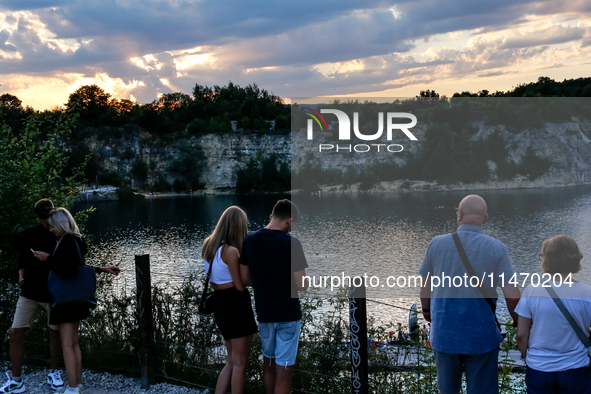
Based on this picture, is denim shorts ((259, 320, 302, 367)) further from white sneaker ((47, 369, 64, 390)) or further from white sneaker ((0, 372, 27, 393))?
white sneaker ((0, 372, 27, 393))

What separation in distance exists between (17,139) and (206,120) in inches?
3236

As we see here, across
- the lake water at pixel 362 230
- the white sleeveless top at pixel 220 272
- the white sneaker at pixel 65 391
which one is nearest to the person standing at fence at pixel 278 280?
the white sleeveless top at pixel 220 272

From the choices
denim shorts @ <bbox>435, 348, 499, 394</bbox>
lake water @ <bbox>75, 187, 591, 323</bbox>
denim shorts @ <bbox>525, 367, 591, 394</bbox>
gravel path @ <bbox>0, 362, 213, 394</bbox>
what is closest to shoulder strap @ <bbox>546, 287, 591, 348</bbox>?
denim shorts @ <bbox>525, 367, 591, 394</bbox>

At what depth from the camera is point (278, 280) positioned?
10.6ft

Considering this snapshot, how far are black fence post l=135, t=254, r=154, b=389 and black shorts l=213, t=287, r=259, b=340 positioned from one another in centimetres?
94

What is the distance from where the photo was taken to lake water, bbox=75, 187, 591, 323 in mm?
25328

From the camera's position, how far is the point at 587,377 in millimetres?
2578

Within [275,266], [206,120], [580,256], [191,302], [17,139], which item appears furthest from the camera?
[206,120]

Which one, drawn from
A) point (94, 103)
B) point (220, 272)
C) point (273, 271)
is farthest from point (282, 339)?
point (94, 103)

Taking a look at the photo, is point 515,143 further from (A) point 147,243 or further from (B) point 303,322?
(B) point 303,322

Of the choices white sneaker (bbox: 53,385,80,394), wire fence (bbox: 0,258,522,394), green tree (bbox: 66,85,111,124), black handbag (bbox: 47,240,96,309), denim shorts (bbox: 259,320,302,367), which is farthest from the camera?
green tree (bbox: 66,85,111,124)

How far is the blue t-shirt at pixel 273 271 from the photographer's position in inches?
124

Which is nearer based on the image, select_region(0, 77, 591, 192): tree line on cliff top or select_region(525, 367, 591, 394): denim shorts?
select_region(525, 367, 591, 394): denim shorts

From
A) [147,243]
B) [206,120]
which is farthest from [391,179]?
[147,243]
